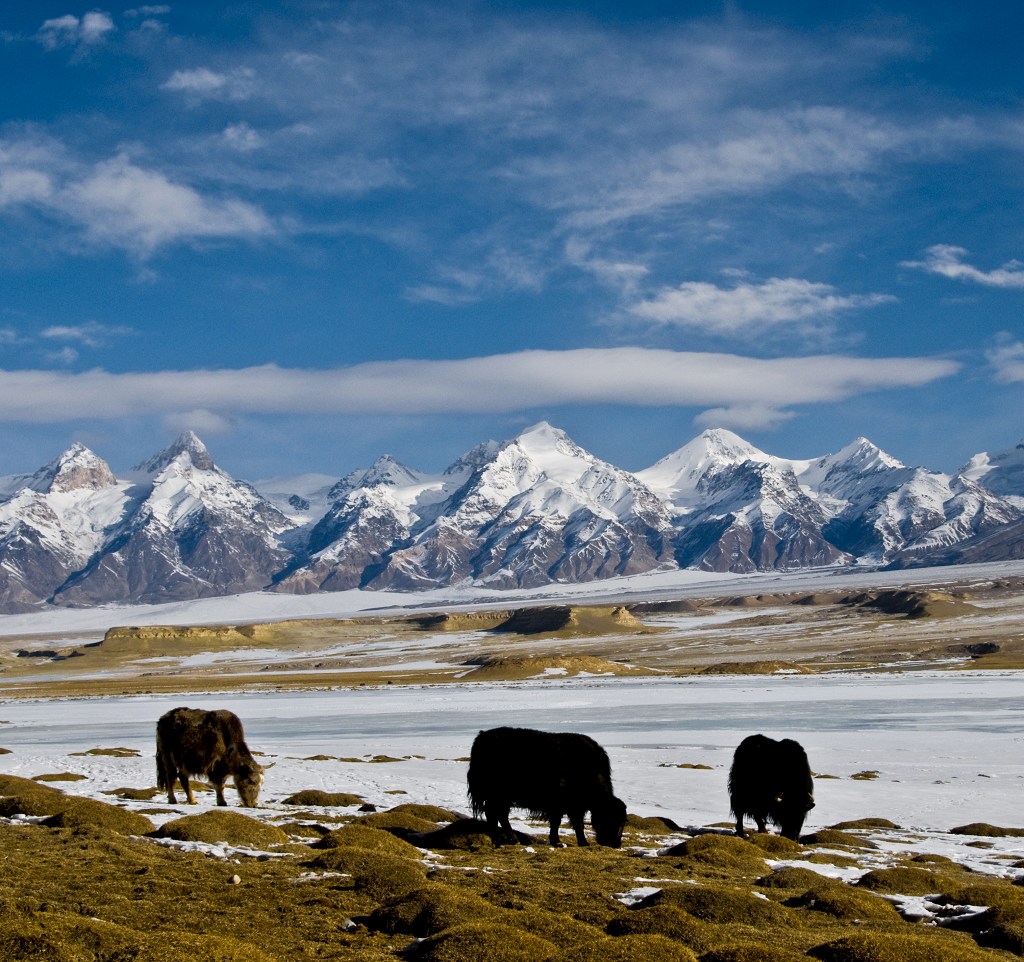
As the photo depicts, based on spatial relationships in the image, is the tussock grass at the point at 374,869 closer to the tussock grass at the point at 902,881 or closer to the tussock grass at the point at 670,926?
the tussock grass at the point at 670,926

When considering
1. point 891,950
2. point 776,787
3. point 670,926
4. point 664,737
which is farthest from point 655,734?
point 891,950

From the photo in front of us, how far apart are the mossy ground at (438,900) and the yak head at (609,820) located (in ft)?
1.52

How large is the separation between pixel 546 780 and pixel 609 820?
155 centimetres

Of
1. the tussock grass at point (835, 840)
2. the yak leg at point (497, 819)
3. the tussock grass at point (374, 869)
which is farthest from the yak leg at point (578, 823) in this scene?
the tussock grass at point (835, 840)

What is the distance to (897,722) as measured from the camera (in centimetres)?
5406

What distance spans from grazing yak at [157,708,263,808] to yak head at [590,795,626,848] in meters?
8.22

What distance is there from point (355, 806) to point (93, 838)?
28.2ft

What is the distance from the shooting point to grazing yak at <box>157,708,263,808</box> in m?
23.0

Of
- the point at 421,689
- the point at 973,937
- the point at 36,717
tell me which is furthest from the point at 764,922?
the point at 421,689

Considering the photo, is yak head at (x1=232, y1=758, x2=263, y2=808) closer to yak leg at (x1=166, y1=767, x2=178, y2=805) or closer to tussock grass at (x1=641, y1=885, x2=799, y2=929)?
yak leg at (x1=166, y1=767, x2=178, y2=805)

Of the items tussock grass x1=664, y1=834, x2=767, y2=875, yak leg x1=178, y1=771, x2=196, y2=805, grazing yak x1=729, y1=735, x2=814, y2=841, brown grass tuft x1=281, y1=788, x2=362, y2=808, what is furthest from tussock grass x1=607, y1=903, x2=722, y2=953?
brown grass tuft x1=281, y1=788, x2=362, y2=808

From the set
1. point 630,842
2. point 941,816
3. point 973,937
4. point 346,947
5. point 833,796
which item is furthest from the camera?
point 833,796

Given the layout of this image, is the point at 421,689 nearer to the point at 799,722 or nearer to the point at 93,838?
the point at 799,722

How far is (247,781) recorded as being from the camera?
23.5 m
